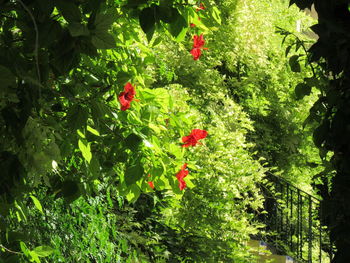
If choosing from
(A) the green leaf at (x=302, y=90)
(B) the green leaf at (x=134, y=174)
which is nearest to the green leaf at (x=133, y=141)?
(B) the green leaf at (x=134, y=174)

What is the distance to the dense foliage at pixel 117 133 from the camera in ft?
5.67

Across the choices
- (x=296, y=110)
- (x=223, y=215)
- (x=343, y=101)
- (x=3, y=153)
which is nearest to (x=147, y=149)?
(x=3, y=153)

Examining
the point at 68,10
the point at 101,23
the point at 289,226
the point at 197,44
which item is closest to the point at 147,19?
the point at 101,23

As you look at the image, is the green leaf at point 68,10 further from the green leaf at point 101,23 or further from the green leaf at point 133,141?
the green leaf at point 133,141

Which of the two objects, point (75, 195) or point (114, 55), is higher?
point (114, 55)

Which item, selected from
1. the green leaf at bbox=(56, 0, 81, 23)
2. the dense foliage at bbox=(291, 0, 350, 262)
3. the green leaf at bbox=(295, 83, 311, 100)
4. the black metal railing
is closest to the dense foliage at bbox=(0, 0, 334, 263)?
the green leaf at bbox=(56, 0, 81, 23)

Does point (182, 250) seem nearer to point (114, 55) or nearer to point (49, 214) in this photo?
point (49, 214)

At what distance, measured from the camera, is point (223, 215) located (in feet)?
19.6

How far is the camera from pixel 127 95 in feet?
9.14

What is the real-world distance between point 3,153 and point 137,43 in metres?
1.21

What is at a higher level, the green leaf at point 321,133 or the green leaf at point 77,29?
the green leaf at point 77,29

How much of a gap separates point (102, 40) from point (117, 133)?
108cm

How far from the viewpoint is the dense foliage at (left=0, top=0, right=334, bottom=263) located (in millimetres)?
1728

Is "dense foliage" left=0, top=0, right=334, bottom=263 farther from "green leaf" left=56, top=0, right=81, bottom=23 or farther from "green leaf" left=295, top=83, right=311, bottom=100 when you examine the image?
"green leaf" left=295, top=83, right=311, bottom=100
